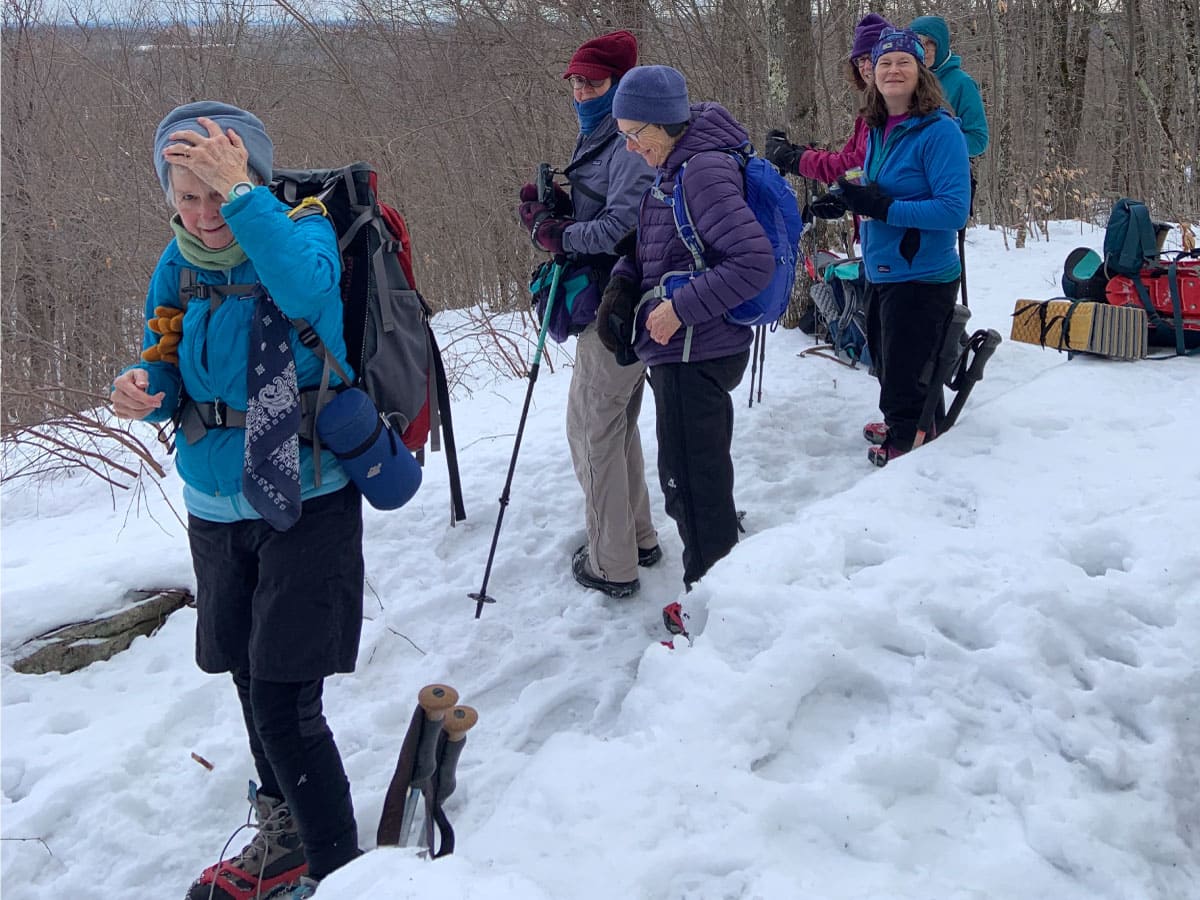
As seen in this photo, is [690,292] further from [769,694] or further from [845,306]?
[845,306]

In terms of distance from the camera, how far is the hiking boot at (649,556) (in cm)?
433

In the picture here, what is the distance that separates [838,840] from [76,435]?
6843 millimetres

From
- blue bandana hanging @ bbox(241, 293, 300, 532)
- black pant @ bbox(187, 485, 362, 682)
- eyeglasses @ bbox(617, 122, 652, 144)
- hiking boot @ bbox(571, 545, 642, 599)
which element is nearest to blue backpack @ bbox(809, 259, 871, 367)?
hiking boot @ bbox(571, 545, 642, 599)

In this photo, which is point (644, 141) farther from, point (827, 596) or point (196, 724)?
point (196, 724)

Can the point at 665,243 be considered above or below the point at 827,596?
above

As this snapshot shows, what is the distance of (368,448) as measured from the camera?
236 centimetres

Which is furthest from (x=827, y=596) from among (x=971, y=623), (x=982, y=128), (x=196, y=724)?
(x=982, y=128)

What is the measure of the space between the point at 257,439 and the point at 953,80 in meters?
4.98

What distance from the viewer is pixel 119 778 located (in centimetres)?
313

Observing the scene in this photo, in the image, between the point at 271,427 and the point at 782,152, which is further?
the point at 782,152

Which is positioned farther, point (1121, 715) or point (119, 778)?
point (119, 778)

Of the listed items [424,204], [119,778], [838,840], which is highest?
[424,204]

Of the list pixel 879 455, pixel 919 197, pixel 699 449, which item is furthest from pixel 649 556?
pixel 919 197

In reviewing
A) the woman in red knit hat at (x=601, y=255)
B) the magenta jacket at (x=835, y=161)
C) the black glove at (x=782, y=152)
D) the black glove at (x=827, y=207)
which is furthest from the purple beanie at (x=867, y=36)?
the woman in red knit hat at (x=601, y=255)
